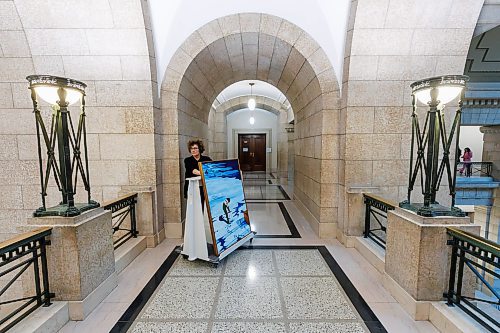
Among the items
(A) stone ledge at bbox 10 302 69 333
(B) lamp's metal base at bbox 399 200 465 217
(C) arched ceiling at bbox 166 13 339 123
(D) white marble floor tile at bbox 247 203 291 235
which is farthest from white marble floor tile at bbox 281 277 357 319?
(C) arched ceiling at bbox 166 13 339 123

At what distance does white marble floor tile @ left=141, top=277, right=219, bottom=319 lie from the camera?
7.01 feet

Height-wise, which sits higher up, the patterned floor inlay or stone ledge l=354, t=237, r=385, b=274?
stone ledge l=354, t=237, r=385, b=274

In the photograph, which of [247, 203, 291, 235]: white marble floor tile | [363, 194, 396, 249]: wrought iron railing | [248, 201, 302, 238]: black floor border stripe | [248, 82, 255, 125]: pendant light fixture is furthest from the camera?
[248, 82, 255, 125]: pendant light fixture

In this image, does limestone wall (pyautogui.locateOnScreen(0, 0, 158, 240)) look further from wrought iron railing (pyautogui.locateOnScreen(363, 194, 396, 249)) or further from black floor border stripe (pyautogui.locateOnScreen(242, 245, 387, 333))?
wrought iron railing (pyautogui.locateOnScreen(363, 194, 396, 249))

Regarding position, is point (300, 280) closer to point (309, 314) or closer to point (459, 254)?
point (309, 314)

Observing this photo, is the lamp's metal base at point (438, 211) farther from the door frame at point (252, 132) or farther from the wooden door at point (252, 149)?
the wooden door at point (252, 149)

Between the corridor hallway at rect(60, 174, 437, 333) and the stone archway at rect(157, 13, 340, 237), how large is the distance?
→ 777mm

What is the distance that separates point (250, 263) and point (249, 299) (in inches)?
27.9

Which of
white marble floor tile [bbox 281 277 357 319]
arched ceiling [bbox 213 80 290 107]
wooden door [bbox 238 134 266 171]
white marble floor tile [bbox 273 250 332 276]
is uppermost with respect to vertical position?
arched ceiling [bbox 213 80 290 107]

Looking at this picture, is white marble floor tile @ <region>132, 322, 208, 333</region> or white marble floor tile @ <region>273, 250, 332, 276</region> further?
white marble floor tile @ <region>273, 250, 332, 276</region>

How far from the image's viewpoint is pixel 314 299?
2.33 m

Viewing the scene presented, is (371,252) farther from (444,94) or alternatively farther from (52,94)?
(52,94)

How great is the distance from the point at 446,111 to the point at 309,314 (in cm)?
319

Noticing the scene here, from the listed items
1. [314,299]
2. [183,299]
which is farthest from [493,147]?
[183,299]
